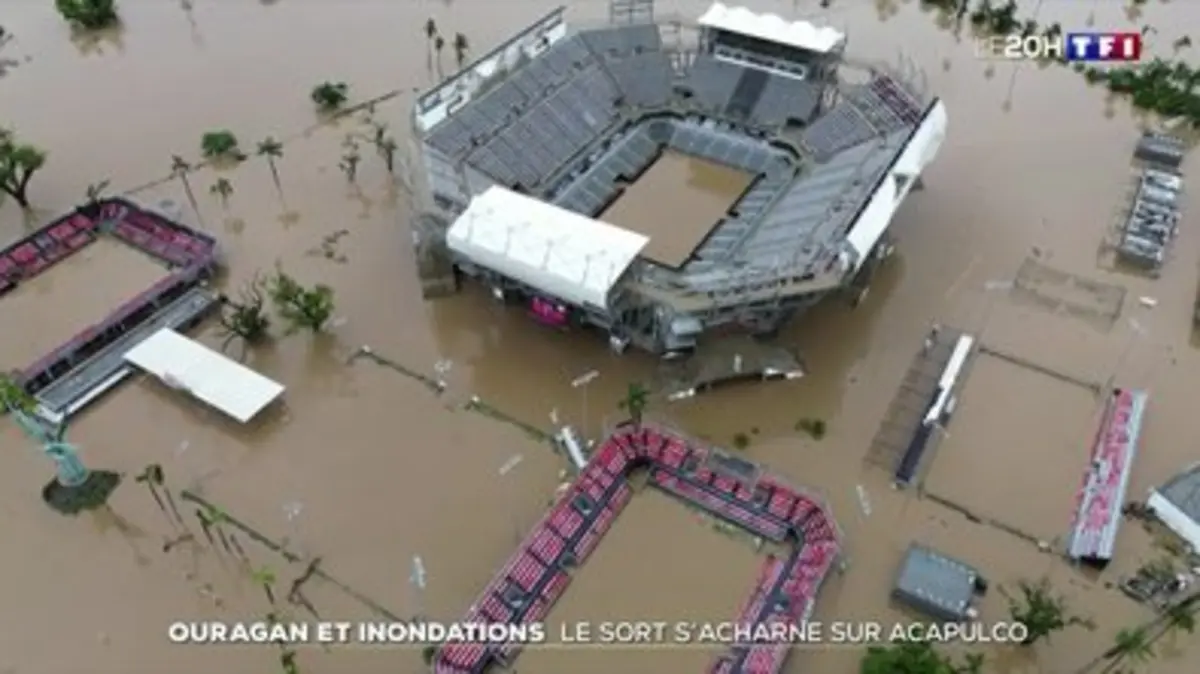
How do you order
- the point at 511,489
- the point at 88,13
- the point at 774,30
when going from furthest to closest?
1. the point at 88,13
2. the point at 774,30
3. the point at 511,489

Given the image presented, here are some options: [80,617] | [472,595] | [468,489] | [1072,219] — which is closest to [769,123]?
[1072,219]

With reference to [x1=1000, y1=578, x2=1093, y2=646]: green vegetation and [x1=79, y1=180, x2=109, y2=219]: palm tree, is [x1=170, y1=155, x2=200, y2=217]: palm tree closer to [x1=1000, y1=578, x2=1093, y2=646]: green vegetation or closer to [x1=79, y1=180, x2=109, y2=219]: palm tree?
[x1=79, y1=180, x2=109, y2=219]: palm tree

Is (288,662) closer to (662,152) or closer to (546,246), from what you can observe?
(546,246)

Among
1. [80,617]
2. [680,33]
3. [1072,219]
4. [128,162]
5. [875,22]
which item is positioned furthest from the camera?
[875,22]

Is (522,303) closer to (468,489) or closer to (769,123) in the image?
(468,489)

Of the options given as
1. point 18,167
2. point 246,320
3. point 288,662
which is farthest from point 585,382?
point 18,167

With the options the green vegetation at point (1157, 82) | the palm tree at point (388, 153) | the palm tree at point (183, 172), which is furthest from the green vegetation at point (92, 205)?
the green vegetation at point (1157, 82)
